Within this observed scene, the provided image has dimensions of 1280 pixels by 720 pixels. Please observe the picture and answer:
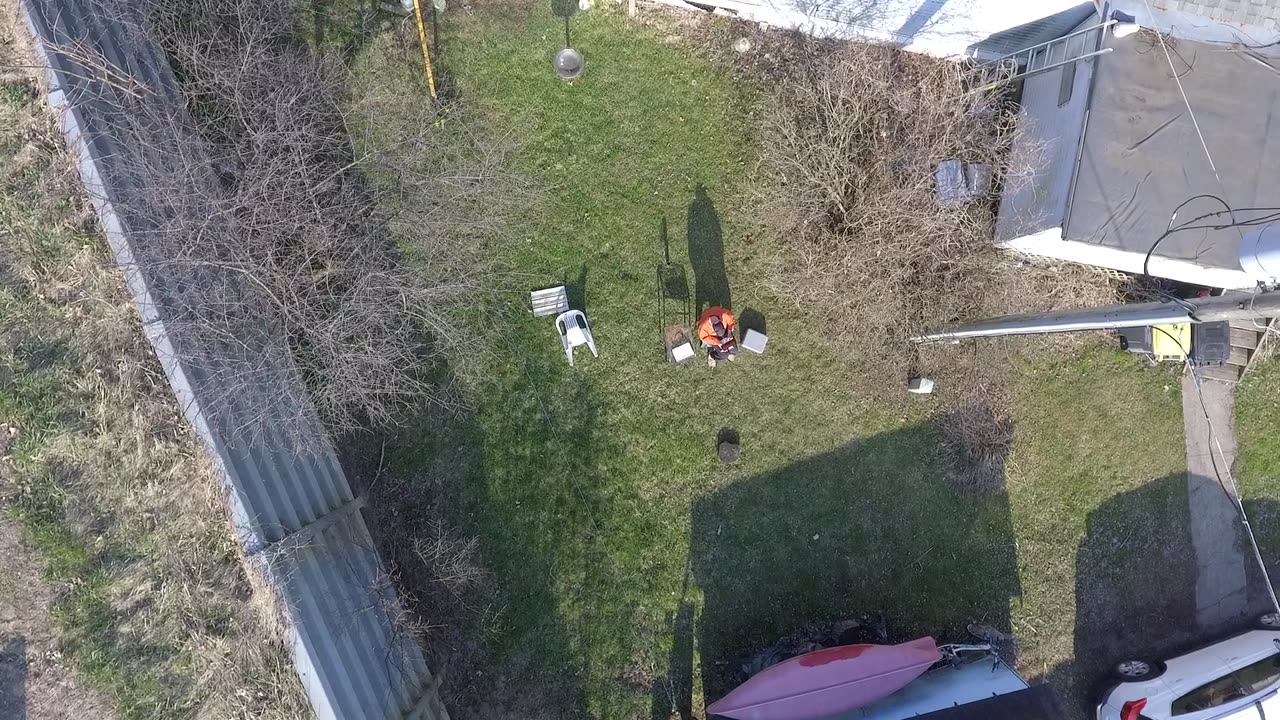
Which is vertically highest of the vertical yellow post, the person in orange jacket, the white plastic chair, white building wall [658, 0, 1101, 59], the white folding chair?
the vertical yellow post

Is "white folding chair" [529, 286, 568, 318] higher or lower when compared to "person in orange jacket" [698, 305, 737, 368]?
higher

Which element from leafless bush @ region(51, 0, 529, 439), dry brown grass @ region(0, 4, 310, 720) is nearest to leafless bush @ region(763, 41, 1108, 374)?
leafless bush @ region(51, 0, 529, 439)

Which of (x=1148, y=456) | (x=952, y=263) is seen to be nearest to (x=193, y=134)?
(x=952, y=263)

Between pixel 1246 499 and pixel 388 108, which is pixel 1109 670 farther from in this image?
pixel 388 108

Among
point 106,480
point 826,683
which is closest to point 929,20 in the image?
point 826,683

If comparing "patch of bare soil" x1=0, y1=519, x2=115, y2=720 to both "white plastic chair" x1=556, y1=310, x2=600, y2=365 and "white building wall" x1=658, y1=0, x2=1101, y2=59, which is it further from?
"white building wall" x1=658, y1=0, x2=1101, y2=59

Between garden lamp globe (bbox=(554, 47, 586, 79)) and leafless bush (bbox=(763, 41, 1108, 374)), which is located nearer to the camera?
leafless bush (bbox=(763, 41, 1108, 374))
